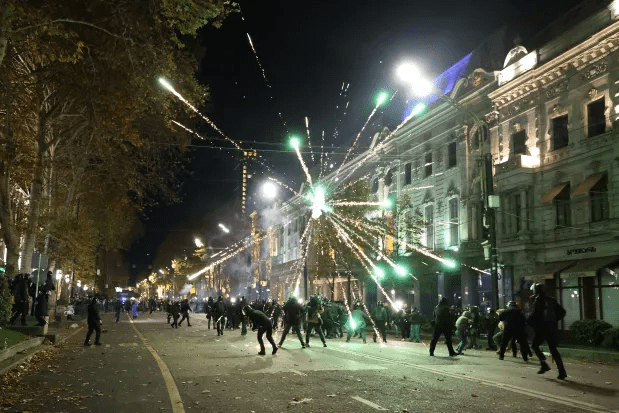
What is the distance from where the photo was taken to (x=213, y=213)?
107312mm

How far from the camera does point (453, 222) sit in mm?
39406

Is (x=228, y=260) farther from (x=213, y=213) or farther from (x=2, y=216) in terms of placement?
(x=2, y=216)

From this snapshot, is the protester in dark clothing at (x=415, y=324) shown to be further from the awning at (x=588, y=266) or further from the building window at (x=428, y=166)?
the building window at (x=428, y=166)

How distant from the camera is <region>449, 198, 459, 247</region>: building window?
3959 centimetres

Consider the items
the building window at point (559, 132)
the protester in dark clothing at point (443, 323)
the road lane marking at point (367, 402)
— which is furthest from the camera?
the building window at point (559, 132)

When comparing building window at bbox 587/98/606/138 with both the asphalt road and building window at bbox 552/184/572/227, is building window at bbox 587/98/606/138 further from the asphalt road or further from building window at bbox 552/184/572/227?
the asphalt road

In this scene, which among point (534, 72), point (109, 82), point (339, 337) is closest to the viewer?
point (109, 82)

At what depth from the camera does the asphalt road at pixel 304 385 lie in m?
8.78

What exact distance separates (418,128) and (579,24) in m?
15.0

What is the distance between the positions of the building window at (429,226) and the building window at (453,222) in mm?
2159

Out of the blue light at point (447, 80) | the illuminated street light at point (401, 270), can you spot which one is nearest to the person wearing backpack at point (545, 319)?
the blue light at point (447, 80)

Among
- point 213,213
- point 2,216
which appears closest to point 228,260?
point 213,213

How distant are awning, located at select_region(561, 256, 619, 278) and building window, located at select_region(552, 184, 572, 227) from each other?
7.00ft

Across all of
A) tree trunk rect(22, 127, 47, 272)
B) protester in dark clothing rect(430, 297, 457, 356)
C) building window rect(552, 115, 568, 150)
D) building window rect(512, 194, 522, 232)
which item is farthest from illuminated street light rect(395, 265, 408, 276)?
protester in dark clothing rect(430, 297, 457, 356)
